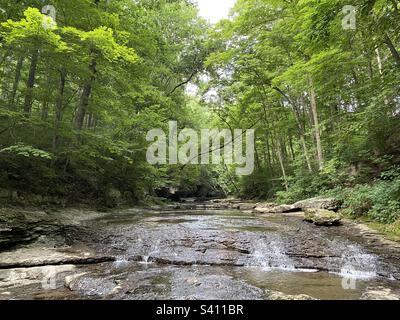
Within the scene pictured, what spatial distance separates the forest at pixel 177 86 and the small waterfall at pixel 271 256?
2.98 metres

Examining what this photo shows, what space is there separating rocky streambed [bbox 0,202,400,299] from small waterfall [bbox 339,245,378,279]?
0.05ft

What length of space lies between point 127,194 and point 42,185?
19.5 ft

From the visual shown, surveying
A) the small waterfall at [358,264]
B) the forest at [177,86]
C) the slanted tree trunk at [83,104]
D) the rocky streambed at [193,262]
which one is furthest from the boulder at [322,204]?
the slanted tree trunk at [83,104]

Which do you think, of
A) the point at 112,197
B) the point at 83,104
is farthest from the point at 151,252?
the point at 112,197

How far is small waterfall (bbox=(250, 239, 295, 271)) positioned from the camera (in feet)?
17.8

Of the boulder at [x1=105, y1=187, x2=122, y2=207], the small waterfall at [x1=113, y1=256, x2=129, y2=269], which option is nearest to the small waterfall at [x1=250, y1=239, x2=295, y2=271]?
the small waterfall at [x1=113, y1=256, x2=129, y2=269]

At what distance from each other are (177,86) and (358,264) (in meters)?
18.0

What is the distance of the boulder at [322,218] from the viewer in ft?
27.5

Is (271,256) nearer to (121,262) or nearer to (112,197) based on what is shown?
(121,262)

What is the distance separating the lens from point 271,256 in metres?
5.78
